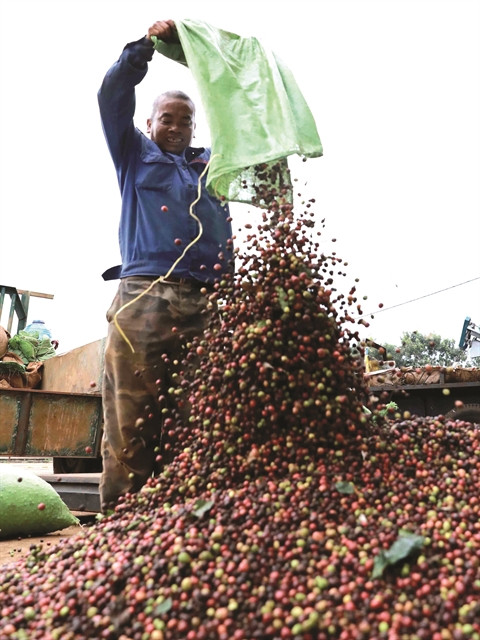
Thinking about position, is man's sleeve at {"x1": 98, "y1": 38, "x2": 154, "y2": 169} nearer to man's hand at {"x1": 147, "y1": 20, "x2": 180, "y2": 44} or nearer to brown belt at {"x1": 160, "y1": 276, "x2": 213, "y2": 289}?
man's hand at {"x1": 147, "y1": 20, "x2": 180, "y2": 44}

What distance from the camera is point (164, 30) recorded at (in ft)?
9.41

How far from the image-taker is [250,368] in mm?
2092

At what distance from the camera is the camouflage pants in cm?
295

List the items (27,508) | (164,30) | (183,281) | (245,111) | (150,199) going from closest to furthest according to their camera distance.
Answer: (245,111), (164,30), (183,281), (150,199), (27,508)

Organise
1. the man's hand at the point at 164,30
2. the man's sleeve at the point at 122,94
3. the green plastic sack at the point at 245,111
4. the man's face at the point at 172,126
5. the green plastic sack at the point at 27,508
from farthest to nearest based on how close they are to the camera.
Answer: the green plastic sack at the point at 27,508 → the man's face at the point at 172,126 → the man's sleeve at the point at 122,94 → the man's hand at the point at 164,30 → the green plastic sack at the point at 245,111

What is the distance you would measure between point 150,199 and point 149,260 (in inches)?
14.8

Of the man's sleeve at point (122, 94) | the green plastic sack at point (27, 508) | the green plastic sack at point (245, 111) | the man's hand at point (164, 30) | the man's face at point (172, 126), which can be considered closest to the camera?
the green plastic sack at point (245, 111)

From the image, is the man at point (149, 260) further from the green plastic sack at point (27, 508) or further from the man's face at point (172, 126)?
the green plastic sack at point (27, 508)

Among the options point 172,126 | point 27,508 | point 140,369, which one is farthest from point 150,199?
point 27,508

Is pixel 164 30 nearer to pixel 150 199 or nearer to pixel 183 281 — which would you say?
pixel 150 199

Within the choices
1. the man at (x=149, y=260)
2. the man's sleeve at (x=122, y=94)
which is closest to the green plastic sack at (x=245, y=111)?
the man's sleeve at (x=122, y=94)

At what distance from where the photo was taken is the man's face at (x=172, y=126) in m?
3.45

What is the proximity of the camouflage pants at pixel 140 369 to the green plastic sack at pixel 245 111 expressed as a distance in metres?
0.71

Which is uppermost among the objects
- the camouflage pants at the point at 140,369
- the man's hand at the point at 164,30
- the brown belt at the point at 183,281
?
the man's hand at the point at 164,30
